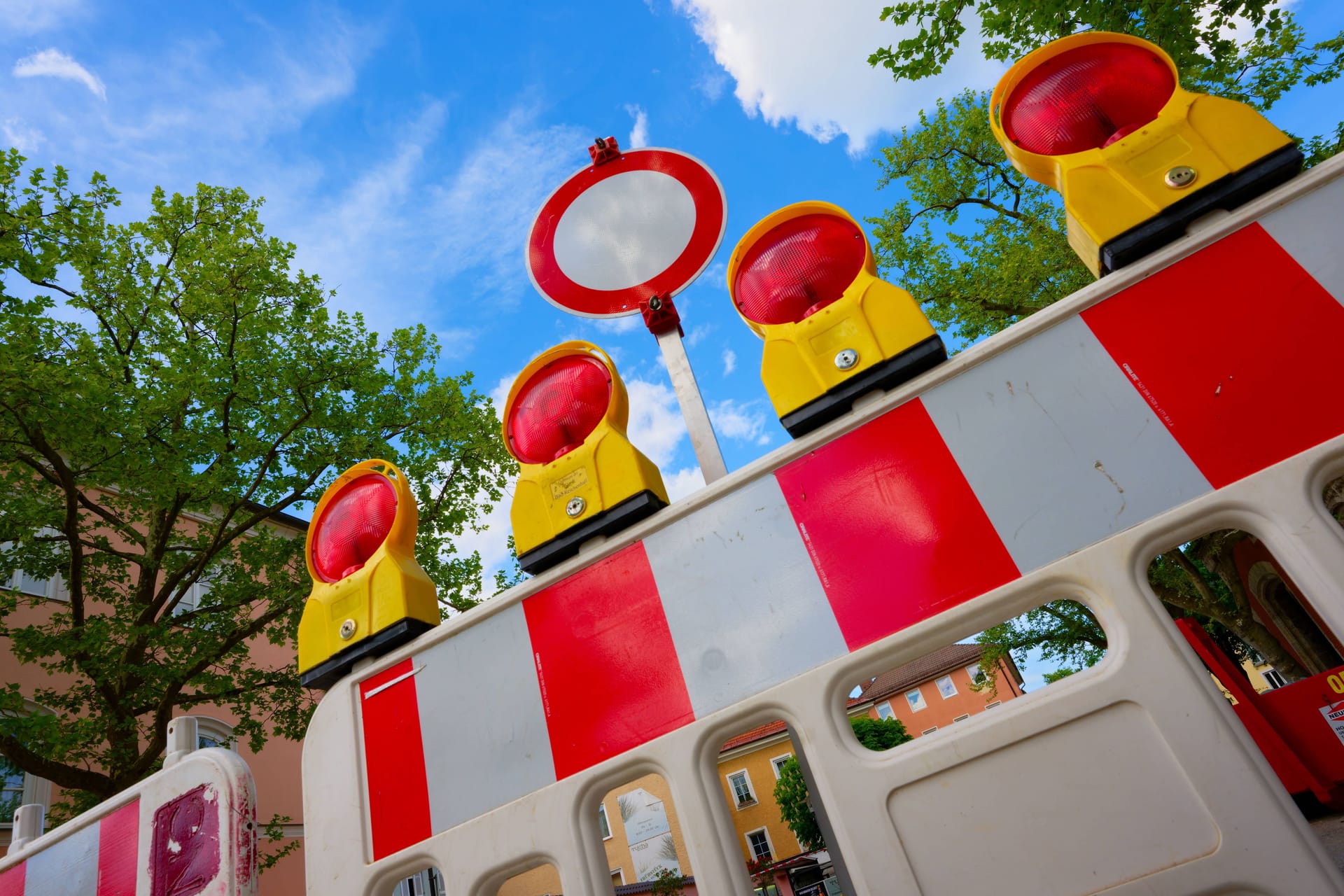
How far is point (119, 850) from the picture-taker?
2.13 metres

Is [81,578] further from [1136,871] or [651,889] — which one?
[651,889]

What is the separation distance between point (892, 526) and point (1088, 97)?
3.79 ft

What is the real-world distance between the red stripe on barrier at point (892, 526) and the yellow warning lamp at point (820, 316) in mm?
101

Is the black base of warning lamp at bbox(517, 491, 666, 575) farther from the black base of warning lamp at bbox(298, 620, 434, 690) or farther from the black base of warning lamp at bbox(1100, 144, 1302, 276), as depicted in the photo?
the black base of warning lamp at bbox(1100, 144, 1302, 276)

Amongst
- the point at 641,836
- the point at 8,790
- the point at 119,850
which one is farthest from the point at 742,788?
the point at 119,850

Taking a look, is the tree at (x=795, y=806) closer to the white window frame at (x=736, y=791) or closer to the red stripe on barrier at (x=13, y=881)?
the white window frame at (x=736, y=791)

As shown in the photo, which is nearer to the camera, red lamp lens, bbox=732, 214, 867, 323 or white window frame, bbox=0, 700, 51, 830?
red lamp lens, bbox=732, 214, 867, 323

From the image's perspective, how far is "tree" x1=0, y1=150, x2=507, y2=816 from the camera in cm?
739

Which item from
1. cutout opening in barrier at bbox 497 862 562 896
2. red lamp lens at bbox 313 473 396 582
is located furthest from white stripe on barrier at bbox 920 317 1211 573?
cutout opening in barrier at bbox 497 862 562 896

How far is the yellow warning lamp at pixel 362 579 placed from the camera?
78.6 inches

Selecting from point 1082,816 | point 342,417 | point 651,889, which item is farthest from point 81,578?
point 651,889

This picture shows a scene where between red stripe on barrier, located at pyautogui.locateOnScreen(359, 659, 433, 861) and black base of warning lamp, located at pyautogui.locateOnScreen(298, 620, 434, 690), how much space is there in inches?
2.5

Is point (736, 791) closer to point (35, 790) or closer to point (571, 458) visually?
point (35, 790)

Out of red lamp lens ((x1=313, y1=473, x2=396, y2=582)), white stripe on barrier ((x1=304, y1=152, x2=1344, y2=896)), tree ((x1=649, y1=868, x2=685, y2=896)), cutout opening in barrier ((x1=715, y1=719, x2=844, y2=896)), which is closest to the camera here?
white stripe on barrier ((x1=304, y1=152, x2=1344, y2=896))
